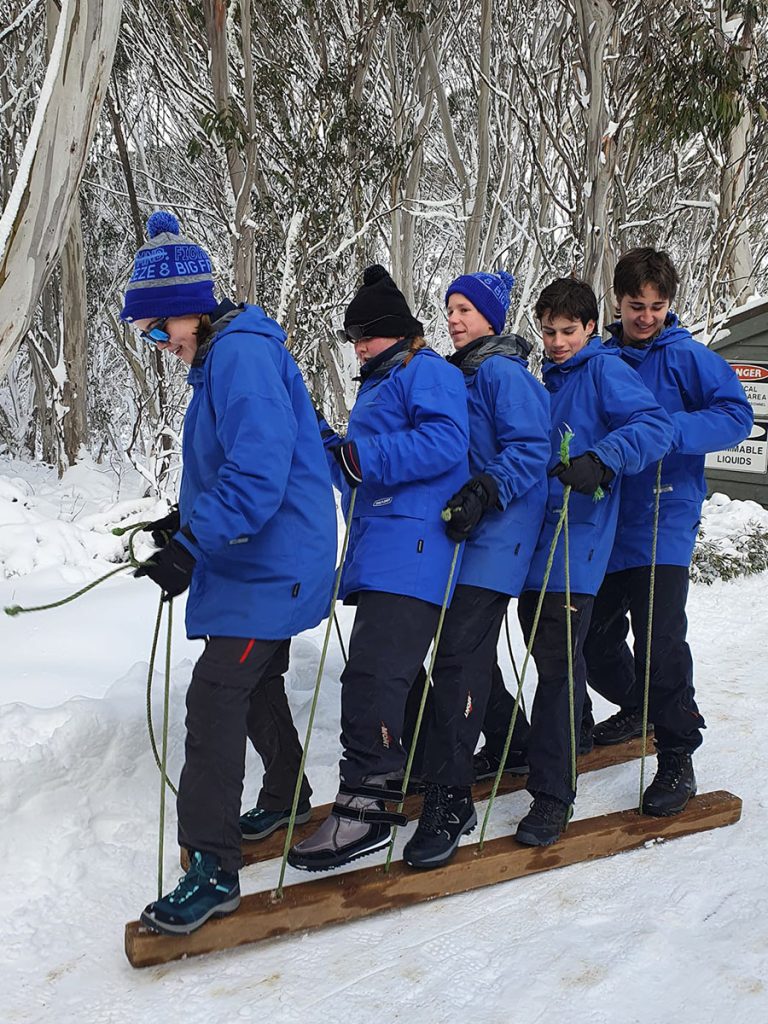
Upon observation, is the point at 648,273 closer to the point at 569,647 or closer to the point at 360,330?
the point at 360,330

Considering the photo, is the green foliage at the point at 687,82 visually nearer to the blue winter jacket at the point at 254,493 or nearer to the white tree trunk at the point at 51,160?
the white tree trunk at the point at 51,160

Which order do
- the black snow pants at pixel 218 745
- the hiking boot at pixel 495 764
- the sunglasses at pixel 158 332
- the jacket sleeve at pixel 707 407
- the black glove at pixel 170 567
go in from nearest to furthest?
1. the black glove at pixel 170 567
2. the black snow pants at pixel 218 745
3. the sunglasses at pixel 158 332
4. the jacket sleeve at pixel 707 407
5. the hiking boot at pixel 495 764

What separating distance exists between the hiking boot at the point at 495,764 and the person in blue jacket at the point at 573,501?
34cm

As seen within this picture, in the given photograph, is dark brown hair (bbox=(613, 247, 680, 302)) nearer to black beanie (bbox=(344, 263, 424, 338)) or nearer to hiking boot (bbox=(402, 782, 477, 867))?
black beanie (bbox=(344, 263, 424, 338))

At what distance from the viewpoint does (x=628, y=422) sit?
2943mm

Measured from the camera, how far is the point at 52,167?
11.4 ft

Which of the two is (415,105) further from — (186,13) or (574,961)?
(574,961)

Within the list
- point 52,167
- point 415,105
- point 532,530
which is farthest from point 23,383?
point 532,530

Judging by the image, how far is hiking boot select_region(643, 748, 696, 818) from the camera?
302 centimetres

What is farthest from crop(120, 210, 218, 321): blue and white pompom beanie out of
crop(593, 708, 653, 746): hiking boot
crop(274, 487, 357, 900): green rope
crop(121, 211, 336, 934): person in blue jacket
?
crop(593, 708, 653, 746): hiking boot

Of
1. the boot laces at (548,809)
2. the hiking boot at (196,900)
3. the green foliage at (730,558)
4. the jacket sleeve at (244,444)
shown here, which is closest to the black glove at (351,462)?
the jacket sleeve at (244,444)

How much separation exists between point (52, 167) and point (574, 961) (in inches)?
127

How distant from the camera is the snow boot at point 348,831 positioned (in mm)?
2584

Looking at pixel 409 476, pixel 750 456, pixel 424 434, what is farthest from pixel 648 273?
pixel 750 456
